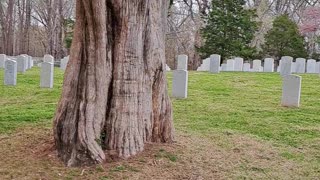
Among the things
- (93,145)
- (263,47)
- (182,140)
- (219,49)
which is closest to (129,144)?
(93,145)

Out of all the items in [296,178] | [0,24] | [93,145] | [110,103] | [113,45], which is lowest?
[296,178]

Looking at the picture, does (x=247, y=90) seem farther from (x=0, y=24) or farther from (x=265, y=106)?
(x=0, y=24)

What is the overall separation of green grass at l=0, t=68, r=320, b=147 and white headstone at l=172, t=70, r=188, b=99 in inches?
10.7

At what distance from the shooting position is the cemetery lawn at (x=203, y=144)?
4.71 meters

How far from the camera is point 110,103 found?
4.95m

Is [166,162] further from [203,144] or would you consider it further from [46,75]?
[46,75]

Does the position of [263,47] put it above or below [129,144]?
above

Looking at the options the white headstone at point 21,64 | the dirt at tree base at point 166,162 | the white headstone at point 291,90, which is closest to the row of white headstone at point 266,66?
the white headstone at point 21,64

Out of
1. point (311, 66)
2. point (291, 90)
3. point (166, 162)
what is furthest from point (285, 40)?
point (166, 162)

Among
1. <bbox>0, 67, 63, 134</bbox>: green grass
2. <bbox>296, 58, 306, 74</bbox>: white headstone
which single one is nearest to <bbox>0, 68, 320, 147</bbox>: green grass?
<bbox>0, 67, 63, 134</bbox>: green grass

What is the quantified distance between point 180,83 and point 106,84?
5.27 metres

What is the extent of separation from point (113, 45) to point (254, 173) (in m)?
2.15

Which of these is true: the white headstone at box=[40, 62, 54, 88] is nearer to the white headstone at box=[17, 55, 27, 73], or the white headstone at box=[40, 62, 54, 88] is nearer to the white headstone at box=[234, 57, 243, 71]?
the white headstone at box=[17, 55, 27, 73]

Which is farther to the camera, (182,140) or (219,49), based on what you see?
(219,49)
